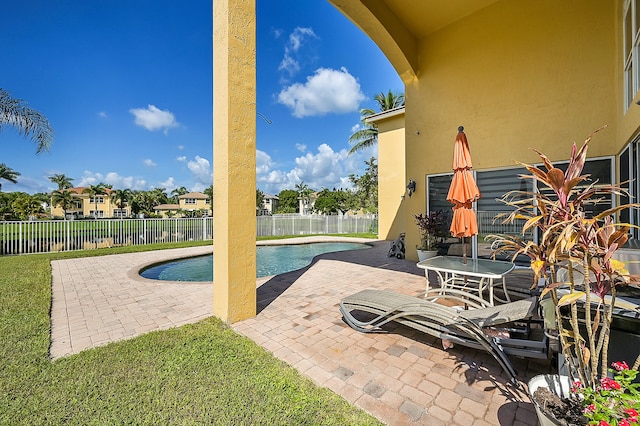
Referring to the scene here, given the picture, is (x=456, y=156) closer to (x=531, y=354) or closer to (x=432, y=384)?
(x=531, y=354)

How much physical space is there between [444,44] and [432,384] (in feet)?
30.1

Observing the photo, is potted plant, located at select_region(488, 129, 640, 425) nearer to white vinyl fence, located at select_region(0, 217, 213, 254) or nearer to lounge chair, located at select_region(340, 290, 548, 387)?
lounge chair, located at select_region(340, 290, 548, 387)

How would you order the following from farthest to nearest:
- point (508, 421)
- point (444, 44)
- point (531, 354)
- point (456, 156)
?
point (444, 44), point (456, 156), point (531, 354), point (508, 421)

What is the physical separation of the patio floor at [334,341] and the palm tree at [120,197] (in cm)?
6559

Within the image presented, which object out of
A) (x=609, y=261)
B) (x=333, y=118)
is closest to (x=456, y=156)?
(x=609, y=261)

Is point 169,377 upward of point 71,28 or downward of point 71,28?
downward

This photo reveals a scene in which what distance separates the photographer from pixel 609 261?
1.57 m

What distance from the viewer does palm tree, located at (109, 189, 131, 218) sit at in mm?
60031

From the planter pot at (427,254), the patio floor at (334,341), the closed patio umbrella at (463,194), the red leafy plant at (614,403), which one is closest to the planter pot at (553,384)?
the red leafy plant at (614,403)

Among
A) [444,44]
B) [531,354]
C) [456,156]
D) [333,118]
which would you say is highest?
[333,118]

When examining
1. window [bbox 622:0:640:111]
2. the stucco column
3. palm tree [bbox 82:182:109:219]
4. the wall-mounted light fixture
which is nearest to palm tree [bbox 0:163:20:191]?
the stucco column

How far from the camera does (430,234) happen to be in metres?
8.24

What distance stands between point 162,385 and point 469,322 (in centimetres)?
316

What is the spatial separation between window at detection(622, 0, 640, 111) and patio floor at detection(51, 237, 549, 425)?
16.5ft
